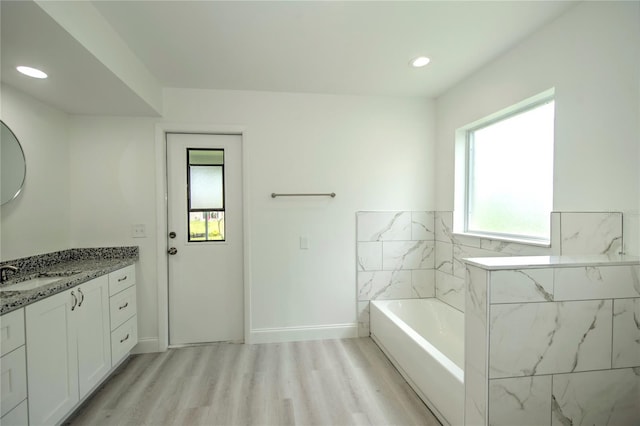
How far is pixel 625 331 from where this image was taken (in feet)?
4.04

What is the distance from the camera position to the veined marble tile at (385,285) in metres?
2.86

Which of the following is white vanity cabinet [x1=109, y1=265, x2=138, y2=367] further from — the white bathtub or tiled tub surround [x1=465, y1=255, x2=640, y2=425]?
tiled tub surround [x1=465, y1=255, x2=640, y2=425]

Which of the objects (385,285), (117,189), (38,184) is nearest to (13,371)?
(38,184)

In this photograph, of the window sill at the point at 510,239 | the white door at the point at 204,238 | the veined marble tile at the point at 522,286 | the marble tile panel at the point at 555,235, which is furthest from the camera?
the white door at the point at 204,238

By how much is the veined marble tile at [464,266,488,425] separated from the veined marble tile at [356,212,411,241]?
1.58 metres

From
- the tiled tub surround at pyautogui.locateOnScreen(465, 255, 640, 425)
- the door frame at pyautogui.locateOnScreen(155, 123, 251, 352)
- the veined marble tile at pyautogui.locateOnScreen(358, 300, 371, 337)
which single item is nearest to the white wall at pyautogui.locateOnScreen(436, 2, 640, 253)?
the tiled tub surround at pyautogui.locateOnScreen(465, 255, 640, 425)

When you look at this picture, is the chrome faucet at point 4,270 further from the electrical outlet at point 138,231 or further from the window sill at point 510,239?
the window sill at point 510,239

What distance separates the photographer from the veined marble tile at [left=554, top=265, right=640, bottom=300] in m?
1.20

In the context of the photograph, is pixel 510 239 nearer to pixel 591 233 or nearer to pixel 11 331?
pixel 591 233

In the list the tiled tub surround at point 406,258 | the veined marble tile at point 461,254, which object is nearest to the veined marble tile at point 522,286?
the veined marble tile at point 461,254

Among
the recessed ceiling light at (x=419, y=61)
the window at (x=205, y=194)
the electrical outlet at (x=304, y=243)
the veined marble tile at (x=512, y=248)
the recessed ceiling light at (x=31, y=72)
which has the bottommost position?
the electrical outlet at (x=304, y=243)

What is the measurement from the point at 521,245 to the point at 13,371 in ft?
9.74

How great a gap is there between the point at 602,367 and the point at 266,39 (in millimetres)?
2559

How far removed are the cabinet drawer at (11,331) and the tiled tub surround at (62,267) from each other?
0.11 ft
